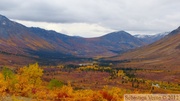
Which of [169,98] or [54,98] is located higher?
[169,98]

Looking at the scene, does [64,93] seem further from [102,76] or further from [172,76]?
[172,76]

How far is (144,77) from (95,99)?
159 metres

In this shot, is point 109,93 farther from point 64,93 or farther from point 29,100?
point 29,100

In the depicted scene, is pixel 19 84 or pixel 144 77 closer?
pixel 19 84

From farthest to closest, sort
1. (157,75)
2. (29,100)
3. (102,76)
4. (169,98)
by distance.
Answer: (157,75), (102,76), (29,100), (169,98)

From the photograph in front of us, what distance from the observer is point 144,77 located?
179 metres

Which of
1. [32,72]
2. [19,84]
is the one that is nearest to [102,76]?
[32,72]

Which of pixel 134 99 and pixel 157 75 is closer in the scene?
pixel 134 99

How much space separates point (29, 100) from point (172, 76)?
167561mm

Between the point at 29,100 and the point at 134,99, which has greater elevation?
the point at 134,99

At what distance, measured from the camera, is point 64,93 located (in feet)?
83.3

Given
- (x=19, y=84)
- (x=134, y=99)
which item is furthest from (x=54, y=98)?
(x=134, y=99)

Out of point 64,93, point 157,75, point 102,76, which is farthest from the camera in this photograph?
point 157,75

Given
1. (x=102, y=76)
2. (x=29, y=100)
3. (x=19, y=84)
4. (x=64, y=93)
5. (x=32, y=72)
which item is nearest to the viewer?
(x=29, y=100)
